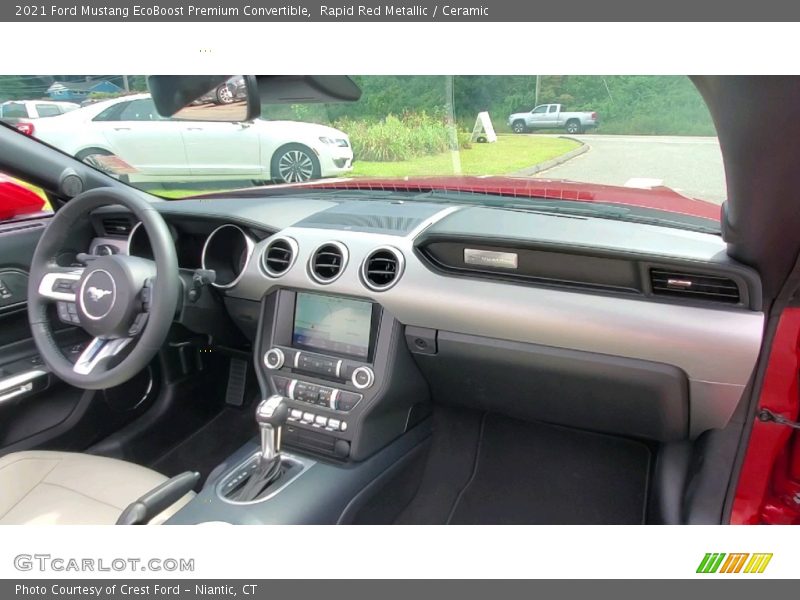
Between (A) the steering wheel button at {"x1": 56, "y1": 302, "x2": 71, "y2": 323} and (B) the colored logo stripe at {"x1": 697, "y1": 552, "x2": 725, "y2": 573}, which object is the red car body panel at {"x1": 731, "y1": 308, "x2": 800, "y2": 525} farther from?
(A) the steering wheel button at {"x1": 56, "y1": 302, "x2": 71, "y2": 323}

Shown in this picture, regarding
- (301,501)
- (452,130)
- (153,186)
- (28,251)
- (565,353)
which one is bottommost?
(301,501)

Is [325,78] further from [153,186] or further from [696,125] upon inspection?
[153,186]

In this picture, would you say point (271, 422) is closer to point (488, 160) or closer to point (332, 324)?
point (332, 324)

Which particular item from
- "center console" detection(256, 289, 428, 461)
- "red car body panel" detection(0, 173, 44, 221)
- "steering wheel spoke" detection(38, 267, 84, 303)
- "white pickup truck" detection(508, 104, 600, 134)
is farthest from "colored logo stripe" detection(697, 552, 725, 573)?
"red car body panel" detection(0, 173, 44, 221)

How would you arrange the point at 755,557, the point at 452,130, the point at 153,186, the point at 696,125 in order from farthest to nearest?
1. the point at 153,186
2. the point at 452,130
3. the point at 696,125
4. the point at 755,557

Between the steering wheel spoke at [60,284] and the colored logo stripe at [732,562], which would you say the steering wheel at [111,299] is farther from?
the colored logo stripe at [732,562]

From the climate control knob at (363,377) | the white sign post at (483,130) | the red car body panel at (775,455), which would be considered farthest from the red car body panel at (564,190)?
the climate control knob at (363,377)

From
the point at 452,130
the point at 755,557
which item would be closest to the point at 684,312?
the point at 755,557
